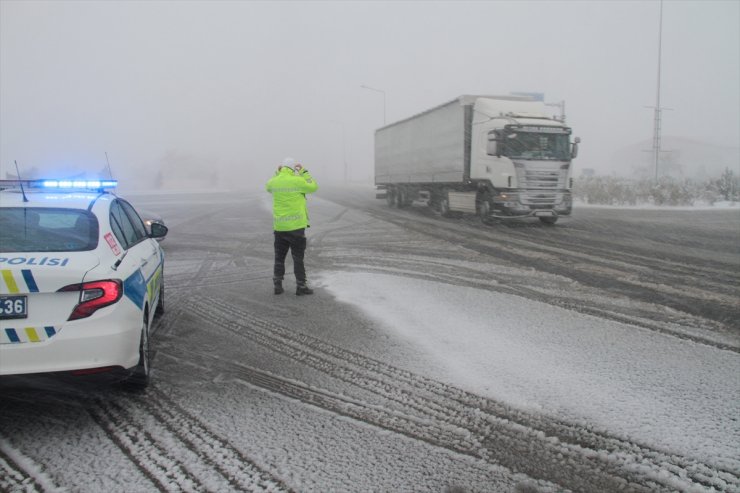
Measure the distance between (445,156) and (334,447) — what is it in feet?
53.4

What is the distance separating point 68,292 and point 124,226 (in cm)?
150

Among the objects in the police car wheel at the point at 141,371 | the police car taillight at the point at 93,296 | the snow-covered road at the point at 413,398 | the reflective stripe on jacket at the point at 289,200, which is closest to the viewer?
the snow-covered road at the point at 413,398

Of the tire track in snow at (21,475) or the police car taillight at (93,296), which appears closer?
the tire track in snow at (21,475)

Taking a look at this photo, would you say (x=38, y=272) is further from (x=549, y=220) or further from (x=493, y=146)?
(x=549, y=220)

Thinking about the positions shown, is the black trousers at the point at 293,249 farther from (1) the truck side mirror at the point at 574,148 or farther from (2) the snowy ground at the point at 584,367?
(1) the truck side mirror at the point at 574,148

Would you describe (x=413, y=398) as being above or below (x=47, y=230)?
below

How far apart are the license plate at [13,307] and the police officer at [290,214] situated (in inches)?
160

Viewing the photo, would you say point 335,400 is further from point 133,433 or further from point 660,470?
point 660,470

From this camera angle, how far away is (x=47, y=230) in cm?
389

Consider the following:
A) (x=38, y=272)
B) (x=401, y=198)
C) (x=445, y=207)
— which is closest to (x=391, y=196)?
(x=401, y=198)

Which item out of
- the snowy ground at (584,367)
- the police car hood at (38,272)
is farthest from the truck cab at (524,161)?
the police car hood at (38,272)

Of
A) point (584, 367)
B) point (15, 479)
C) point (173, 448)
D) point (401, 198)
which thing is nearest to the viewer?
point (15, 479)

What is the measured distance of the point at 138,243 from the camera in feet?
16.3

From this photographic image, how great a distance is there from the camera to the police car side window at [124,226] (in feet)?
14.6
